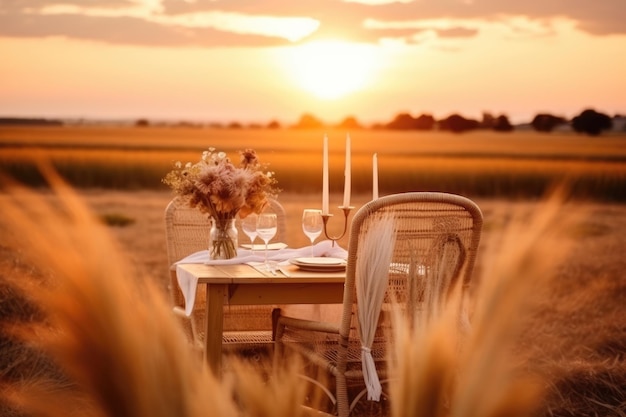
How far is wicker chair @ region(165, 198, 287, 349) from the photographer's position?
368 cm

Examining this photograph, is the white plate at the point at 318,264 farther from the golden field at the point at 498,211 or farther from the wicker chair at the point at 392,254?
the golden field at the point at 498,211

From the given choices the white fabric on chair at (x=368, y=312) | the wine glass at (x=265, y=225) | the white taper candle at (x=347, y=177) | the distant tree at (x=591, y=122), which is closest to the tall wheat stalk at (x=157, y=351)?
the white fabric on chair at (x=368, y=312)

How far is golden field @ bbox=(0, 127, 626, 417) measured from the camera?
49 centimetres

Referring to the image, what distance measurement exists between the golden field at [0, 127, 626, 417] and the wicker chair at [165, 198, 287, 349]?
51cm

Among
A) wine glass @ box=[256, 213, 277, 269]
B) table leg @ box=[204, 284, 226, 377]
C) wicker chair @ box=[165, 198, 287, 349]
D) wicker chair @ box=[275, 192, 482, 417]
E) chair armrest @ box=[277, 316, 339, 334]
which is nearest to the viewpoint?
wicker chair @ box=[275, 192, 482, 417]

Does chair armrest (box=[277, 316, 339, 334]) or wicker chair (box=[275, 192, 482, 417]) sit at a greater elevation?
wicker chair (box=[275, 192, 482, 417])

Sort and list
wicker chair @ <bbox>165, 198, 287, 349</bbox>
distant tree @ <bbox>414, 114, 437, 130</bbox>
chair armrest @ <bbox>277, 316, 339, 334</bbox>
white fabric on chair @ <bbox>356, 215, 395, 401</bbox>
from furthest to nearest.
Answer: distant tree @ <bbox>414, 114, 437, 130</bbox>
wicker chair @ <bbox>165, 198, 287, 349</bbox>
chair armrest @ <bbox>277, 316, 339, 334</bbox>
white fabric on chair @ <bbox>356, 215, 395, 401</bbox>

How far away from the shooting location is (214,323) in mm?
3176

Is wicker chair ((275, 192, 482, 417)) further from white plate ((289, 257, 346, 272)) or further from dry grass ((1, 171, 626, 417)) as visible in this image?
dry grass ((1, 171, 626, 417))

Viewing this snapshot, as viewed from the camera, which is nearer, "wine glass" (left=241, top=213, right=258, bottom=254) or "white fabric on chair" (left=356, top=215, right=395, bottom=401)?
"white fabric on chair" (left=356, top=215, right=395, bottom=401)

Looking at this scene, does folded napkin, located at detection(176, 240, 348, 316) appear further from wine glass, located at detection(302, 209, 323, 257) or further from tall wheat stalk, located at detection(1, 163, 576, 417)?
tall wheat stalk, located at detection(1, 163, 576, 417)

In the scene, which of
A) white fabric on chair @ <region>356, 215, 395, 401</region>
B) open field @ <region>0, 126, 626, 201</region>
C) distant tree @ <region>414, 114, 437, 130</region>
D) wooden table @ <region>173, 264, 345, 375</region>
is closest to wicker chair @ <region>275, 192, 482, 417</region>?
white fabric on chair @ <region>356, 215, 395, 401</region>

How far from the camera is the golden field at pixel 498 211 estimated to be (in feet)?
1.62

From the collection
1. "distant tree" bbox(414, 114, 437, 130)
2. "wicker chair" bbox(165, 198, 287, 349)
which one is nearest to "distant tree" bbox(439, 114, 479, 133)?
"distant tree" bbox(414, 114, 437, 130)
